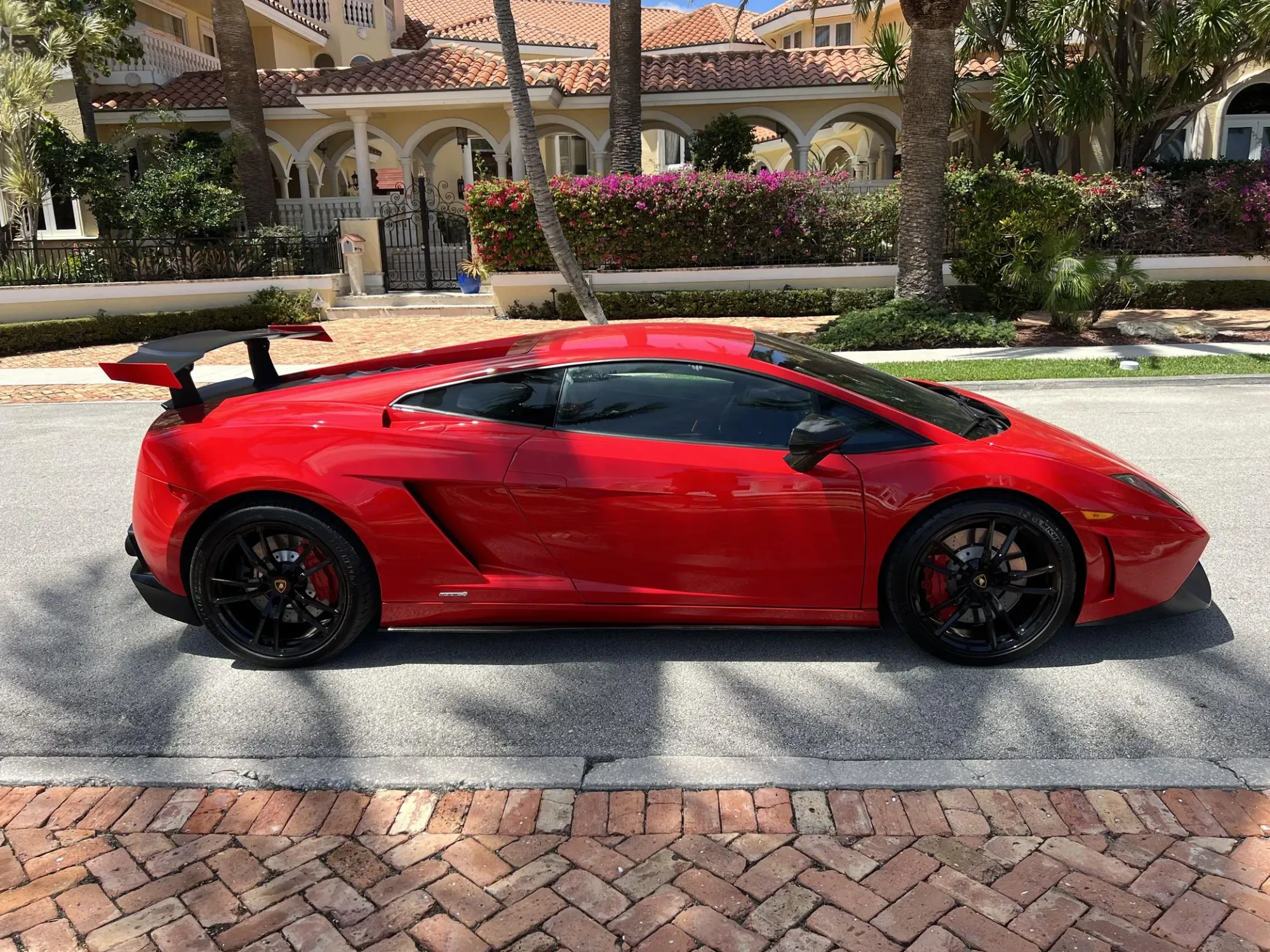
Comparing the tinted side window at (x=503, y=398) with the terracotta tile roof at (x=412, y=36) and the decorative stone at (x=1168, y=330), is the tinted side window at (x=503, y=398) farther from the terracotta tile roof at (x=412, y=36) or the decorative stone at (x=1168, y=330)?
the terracotta tile roof at (x=412, y=36)

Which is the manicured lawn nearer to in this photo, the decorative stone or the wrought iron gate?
the decorative stone

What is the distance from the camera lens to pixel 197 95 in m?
22.8

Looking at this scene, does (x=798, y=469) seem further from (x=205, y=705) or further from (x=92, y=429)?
(x=92, y=429)

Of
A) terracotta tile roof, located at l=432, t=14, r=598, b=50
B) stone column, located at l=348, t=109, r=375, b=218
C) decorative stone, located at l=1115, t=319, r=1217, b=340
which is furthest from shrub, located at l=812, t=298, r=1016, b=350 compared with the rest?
terracotta tile roof, located at l=432, t=14, r=598, b=50

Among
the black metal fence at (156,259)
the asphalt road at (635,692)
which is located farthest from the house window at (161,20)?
the asphalt road at (635,692)

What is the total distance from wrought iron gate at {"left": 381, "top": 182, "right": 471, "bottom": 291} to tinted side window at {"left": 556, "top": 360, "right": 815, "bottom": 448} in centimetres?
1592

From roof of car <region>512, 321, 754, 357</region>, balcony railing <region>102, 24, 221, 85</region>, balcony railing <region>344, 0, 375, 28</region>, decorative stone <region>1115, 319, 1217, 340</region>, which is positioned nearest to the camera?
roof of car <region>512, 321, 754, 357</region>

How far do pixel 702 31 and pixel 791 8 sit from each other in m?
3.16

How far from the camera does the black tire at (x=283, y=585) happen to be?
400cm

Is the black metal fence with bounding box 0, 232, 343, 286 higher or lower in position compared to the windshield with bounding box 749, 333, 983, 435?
higher

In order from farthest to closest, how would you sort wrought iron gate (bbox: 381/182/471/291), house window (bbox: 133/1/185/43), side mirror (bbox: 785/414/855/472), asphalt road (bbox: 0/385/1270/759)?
house window (bbox: 133/1/185/43)
wrought iron gate (bbox: 381/182/471/291)
side mirror (bbox: 785/414/855/472)
asphalt road (bbox: 0/385/1270/759)

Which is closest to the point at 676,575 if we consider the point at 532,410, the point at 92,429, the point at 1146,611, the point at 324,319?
the point at 532,410

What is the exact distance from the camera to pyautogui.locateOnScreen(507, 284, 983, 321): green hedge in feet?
55.1

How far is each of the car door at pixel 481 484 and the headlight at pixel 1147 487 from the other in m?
2.31
